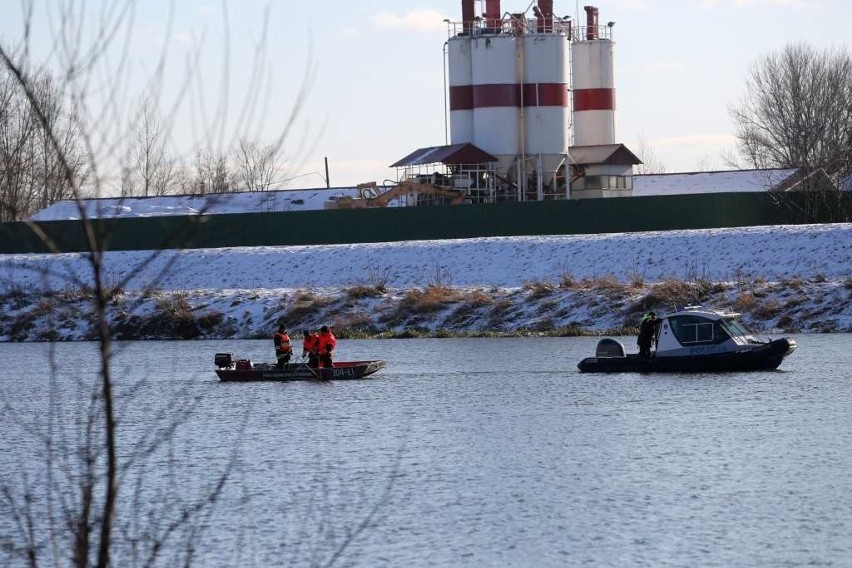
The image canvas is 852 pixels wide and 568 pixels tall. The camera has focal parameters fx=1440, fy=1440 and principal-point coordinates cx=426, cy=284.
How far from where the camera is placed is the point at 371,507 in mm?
22953

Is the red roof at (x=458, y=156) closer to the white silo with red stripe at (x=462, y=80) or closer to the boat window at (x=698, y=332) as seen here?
the white silo with red stripe at (x=462, y=80)

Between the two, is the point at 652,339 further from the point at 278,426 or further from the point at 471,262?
the point at 471,262

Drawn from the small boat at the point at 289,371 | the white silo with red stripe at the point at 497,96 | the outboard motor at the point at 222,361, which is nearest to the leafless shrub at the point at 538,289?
the small boat at the point at 289,371

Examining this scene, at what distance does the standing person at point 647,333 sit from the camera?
4141 centimetres

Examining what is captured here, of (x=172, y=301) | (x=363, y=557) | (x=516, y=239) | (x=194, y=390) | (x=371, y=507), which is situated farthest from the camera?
(x=516, y=239)

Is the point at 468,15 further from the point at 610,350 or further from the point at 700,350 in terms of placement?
the point at 700,350

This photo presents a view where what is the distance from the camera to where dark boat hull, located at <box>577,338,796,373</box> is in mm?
40781

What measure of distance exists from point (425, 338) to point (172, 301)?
542 inches

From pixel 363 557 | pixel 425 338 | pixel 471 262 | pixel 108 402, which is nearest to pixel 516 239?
pixel 471 262

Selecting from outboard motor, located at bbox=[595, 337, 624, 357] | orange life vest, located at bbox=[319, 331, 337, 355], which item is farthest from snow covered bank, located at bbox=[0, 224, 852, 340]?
outboard motor, located at bbox=[595, 337, 624, 357]

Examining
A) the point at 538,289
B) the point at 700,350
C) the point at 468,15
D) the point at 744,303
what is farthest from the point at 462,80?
the point at 700,350

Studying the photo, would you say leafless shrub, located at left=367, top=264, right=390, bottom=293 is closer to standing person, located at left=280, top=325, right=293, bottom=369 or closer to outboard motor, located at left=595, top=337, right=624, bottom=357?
standing person, located at left=280, top=325, right=293, bottom=369

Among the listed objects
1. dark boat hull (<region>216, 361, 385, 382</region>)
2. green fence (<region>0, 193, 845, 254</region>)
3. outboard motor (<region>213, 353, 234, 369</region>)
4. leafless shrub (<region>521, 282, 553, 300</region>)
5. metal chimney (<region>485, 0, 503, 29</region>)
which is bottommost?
dark boat hull (<region>216, 361, 385, 382</region>)

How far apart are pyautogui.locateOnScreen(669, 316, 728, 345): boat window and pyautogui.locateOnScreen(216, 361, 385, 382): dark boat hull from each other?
897cm
